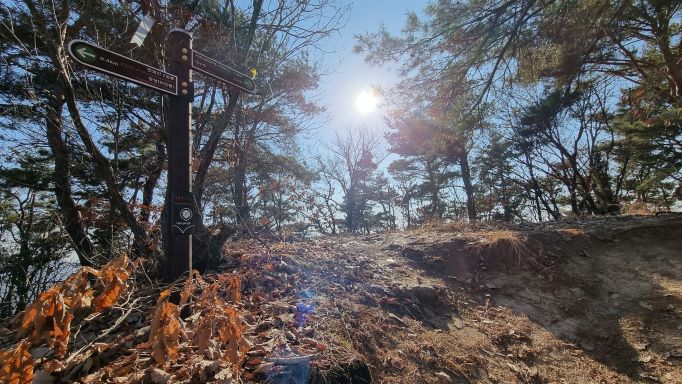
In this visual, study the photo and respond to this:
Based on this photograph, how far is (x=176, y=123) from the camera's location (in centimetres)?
228

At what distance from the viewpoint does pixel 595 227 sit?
526 cm

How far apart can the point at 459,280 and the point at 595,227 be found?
2.98 meters

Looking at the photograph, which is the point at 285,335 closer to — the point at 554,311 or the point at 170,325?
the point at 170,325

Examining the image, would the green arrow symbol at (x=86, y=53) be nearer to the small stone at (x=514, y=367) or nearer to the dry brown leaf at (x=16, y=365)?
the dry brown leaf at (x=16, y=365)

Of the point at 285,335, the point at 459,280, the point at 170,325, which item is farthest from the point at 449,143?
the point at 170,325

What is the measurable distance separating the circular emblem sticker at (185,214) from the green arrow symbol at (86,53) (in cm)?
106

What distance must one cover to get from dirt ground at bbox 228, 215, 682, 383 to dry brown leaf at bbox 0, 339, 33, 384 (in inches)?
38.8

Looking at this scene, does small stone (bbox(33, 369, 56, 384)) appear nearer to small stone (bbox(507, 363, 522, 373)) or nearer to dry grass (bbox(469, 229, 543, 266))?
small stone (bbox(507, 363, 522, 373))

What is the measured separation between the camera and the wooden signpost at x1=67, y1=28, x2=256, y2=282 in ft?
6.80

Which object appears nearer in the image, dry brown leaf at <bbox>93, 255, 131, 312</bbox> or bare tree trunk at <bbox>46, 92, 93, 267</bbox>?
dry brown leaf at <bbox>93, 255, 131, 312</bbox>

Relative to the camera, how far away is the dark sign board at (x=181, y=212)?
2.16 metres

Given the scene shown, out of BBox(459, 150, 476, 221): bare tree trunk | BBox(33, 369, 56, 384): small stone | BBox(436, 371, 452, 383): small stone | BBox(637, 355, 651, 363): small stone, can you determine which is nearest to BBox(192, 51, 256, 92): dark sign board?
BBox(33, 369, 56, 384): small stone

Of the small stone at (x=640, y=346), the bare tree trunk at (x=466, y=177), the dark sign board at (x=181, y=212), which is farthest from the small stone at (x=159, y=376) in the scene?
the bare tree trunk at (x=466, y=177)

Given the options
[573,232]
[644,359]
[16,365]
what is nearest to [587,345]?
[644,359]
